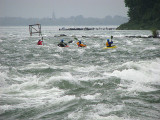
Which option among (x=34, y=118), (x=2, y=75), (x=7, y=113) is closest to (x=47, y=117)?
(x=34, y=118)

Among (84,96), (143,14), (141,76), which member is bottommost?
(84,96)

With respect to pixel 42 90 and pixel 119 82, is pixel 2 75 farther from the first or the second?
pixel 119 82

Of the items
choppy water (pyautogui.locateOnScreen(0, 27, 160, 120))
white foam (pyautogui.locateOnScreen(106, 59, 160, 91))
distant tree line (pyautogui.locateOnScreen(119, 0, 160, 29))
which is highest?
distant tree line (pyautogui.locateOnScreen(119, 0, 160, 29))

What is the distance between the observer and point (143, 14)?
94.9 metres

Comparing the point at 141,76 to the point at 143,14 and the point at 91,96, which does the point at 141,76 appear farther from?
the point at 143,14

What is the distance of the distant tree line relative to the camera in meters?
87.1

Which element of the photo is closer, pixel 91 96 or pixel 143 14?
pixel 91 96

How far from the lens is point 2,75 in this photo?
12.5 metres

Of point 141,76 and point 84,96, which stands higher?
point 141,76

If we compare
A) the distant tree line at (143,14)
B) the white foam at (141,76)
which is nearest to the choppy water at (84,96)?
the white foam at (141,76)

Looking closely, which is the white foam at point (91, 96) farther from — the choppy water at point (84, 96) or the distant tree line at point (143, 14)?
the distant tree line at point (143, 14)

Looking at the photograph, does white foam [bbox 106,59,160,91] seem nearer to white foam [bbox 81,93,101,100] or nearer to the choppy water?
the choppy water

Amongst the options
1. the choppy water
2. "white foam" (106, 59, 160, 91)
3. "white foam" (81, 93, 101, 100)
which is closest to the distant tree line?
"white foam" (106, 59, 160, 91)

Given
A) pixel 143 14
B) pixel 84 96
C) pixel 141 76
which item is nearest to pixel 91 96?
pixel 84 96
